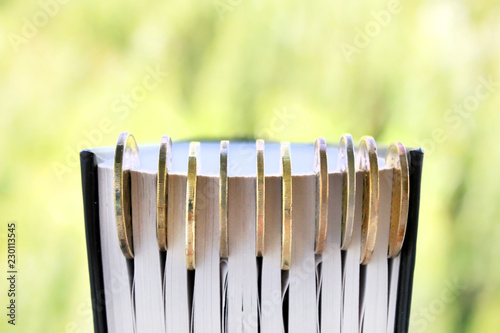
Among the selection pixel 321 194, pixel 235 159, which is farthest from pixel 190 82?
pixel 321 194

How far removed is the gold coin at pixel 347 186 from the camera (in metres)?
0.32

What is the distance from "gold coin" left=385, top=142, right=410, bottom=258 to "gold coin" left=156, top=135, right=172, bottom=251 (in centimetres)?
16

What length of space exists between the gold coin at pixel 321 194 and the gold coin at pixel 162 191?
0.11 meters

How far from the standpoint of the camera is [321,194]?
32 cm

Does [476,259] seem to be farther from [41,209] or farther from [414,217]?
[41,209]

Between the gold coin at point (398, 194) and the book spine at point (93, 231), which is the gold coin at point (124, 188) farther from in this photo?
the gold coin at point (398, 194)

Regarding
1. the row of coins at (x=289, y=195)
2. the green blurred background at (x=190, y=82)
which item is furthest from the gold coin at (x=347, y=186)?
the green blurred background at (x=190, y=82)

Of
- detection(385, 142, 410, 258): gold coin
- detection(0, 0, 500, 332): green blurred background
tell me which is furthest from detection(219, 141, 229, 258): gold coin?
detection(0, 0, 500, 332): green blurred background

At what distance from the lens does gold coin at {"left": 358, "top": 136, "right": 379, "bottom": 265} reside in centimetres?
33

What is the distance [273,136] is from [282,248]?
0.24 meters

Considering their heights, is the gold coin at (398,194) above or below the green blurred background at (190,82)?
below

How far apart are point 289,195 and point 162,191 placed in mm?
88

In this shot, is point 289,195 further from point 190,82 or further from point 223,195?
point 190,82

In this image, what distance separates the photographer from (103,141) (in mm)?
559
